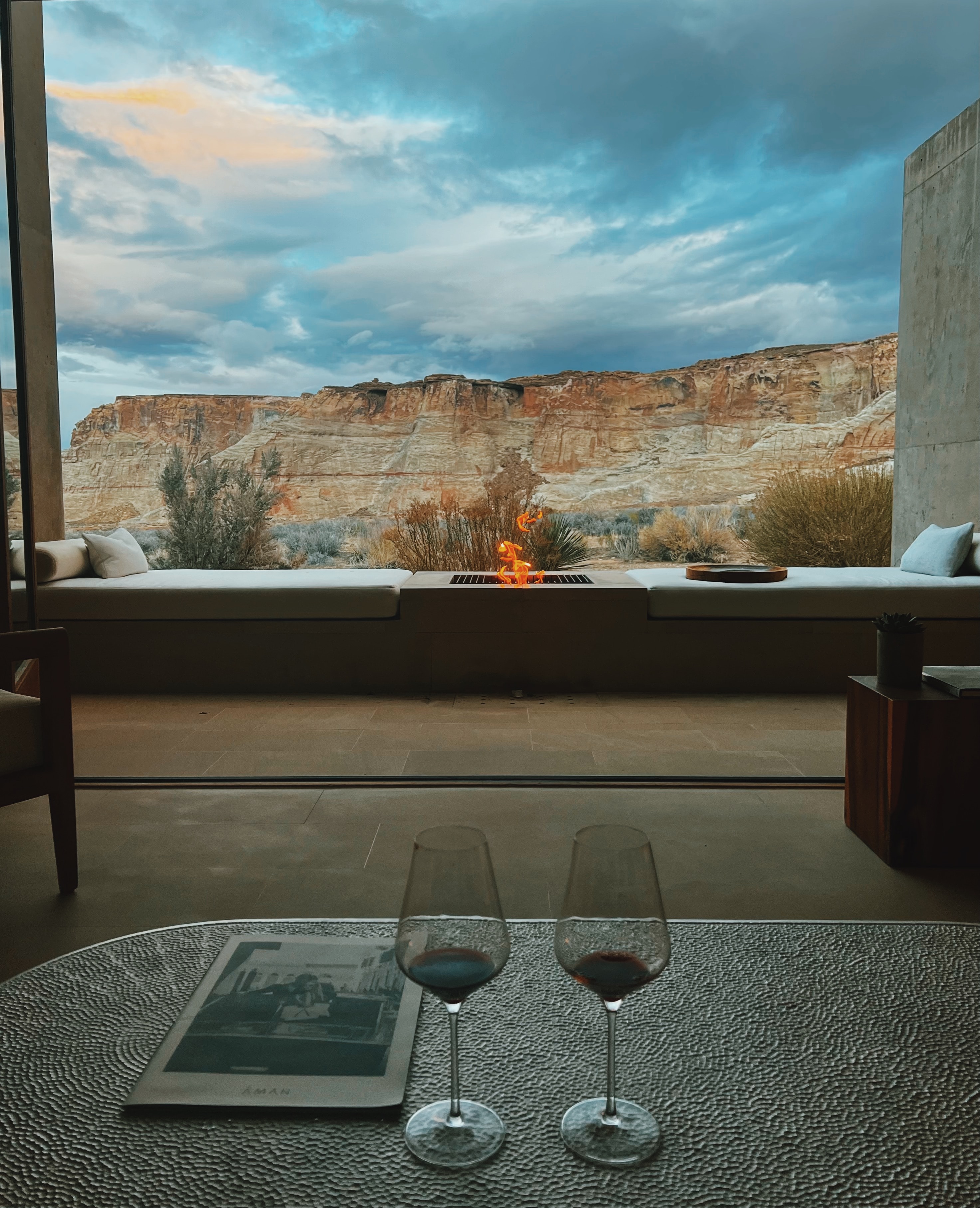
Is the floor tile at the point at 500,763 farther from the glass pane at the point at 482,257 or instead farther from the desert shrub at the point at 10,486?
the glass pane at the point at 482,257

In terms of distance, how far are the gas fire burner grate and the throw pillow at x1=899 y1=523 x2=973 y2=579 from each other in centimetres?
175

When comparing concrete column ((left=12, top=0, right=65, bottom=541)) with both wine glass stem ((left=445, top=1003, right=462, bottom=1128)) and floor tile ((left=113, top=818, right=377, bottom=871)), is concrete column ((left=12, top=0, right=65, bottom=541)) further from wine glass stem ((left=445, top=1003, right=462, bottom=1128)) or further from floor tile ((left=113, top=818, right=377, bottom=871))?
wine glass stem ((left=445, top=1003, right=462, bottom=1128))

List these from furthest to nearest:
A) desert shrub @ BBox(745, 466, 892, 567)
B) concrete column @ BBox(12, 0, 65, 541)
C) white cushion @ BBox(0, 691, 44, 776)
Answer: desert shrub @ BBox(745, 466, 892, 567) < concrete column @ BBox(12, 0, 65, 541) < white cushion @ BBox(0, 691, 44, 776)

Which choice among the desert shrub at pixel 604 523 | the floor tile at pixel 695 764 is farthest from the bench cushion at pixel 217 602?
the desert shrub at pixel 604 523

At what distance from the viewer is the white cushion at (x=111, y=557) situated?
191 inches

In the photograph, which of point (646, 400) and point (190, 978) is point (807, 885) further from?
point (646, 400)

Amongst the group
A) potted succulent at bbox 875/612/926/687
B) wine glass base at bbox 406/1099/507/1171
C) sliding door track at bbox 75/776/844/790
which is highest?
Answer: potted succulent at bbox 875/612/926/687

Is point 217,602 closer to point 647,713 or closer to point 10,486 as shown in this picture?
point 10,486

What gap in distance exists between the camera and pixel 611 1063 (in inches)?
27.0

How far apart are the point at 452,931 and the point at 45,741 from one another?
1771 mm

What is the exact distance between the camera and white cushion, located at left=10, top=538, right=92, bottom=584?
4.66 meters

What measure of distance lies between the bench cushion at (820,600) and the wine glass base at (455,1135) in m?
3.96

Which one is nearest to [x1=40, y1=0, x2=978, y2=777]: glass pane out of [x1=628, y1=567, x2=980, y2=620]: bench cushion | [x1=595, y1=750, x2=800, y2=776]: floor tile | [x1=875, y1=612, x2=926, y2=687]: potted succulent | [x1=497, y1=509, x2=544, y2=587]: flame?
[x1=497, y1=509, x2=544, y2=587]: flame

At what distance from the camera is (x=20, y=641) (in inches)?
86.4
